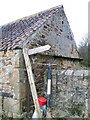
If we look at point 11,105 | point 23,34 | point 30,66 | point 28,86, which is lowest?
point 11,105

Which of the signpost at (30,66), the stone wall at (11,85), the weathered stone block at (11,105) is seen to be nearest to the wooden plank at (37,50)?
the signpost at (30,66)

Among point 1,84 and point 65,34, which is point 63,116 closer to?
point 1,84

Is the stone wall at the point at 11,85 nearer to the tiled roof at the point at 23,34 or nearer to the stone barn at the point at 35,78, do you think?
the stone barn at the point at 35,78

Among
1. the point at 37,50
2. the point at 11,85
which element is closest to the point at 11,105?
the point at 11,85

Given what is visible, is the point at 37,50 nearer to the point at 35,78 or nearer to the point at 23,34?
the point at 35,78

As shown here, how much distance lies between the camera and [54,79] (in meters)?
7.11

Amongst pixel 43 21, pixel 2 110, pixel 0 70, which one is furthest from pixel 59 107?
pixel 43 21

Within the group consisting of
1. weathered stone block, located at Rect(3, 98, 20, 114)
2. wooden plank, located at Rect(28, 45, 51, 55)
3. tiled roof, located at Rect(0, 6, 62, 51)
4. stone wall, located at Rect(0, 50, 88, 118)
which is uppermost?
tiled roof, located at Rect(0, 6, 62, 51)

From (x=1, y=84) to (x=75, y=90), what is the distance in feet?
8.91

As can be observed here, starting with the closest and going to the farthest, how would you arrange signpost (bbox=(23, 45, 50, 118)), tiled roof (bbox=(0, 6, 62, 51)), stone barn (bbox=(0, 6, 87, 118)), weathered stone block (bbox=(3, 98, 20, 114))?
signpost (bbox=(23, 45, 50, 118)) → stone barn (bbox=(0, 6, 87, 118)) → weathered stone block (bbox=(3, 98, 20, 114)) → tiled roof (bbox=(0, 6, 62, 51))

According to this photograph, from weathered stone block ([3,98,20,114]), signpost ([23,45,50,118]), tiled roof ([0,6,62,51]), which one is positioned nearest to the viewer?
signpost ([23,45,50,118])

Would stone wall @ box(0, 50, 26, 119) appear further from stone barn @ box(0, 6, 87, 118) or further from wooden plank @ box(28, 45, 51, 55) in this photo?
wooden plank @ box(28, 45, 51, 55)

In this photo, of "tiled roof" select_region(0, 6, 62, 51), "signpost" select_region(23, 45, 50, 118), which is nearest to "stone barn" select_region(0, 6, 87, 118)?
"tiled roof" select_region(0, 6, 62, 51)

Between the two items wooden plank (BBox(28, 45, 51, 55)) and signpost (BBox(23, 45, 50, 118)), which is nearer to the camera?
signpost (BBox(23, 45, 50, 118))
